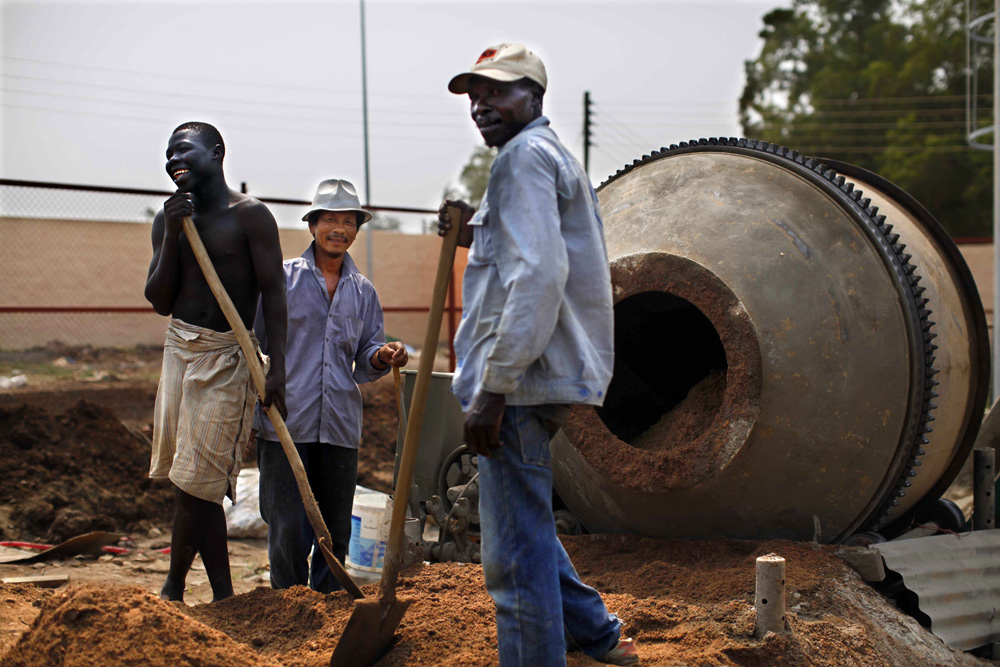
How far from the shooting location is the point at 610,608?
10.2 ft

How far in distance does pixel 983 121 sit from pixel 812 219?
28.3 meters

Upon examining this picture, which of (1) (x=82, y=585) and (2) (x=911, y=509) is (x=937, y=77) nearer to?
(2) (x=911, y=509)

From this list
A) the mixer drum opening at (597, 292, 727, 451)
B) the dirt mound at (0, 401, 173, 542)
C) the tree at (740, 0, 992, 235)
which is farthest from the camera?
the tree at (740, 0, 992, 235)

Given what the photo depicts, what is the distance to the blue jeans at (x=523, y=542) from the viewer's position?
87.4 inches

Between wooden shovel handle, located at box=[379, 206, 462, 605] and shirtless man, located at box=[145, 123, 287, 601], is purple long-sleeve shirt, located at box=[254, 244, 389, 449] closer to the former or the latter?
shirtless man, located at box=[145, 123, 287, 601]

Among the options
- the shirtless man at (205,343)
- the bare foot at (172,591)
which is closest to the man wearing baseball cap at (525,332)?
the shirtless man at (205,343)

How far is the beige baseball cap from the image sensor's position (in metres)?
2.29

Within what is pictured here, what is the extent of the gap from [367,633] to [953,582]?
2686 mm

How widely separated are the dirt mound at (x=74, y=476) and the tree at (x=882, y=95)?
24869 millimetres

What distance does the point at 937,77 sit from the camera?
2769 centimetres

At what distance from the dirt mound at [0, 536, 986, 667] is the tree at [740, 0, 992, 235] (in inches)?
990

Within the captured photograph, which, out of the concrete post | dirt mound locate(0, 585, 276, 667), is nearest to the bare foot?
dirt mound locate(0, 585, 276, 667)

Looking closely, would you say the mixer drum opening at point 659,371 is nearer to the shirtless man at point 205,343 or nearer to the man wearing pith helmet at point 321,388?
the man wearing pith helmet at point 321,388

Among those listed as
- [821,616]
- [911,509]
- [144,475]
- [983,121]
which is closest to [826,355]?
[821,616]
